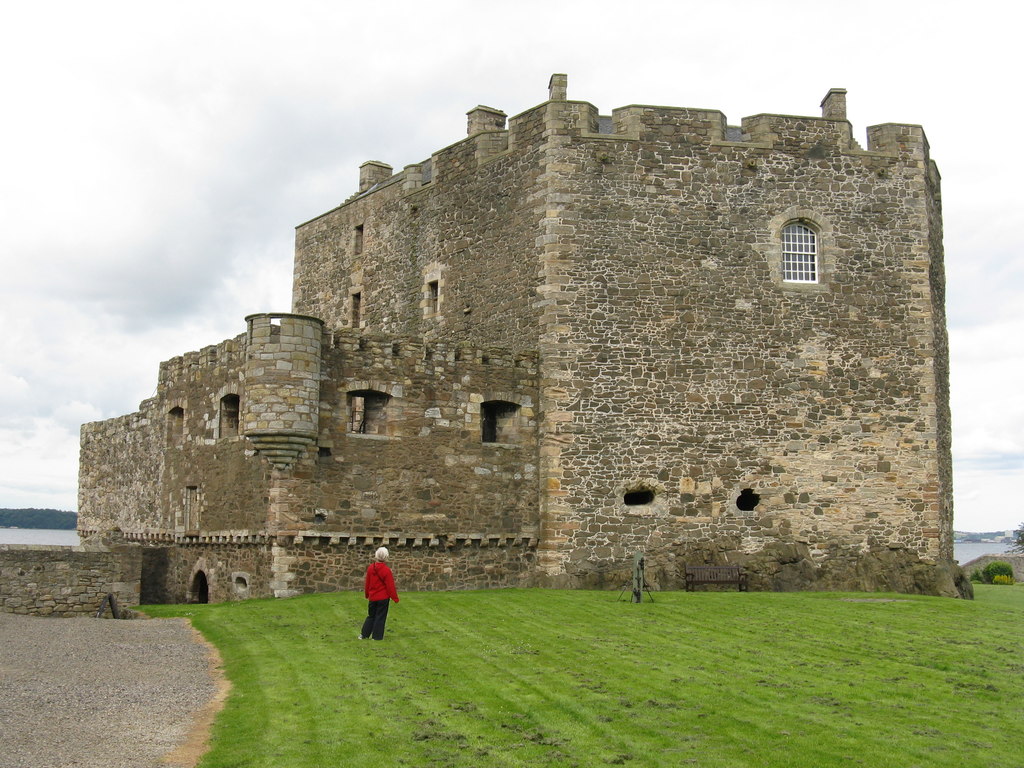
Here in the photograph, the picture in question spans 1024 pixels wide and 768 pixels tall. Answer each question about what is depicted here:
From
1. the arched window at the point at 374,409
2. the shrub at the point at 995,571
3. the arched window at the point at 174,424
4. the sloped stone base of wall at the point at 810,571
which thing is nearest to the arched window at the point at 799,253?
the sloped stone base of wall at the point at 810,571

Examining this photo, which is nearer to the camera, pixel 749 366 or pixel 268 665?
pixel 268 665

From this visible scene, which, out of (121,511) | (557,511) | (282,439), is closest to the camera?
(282,439)

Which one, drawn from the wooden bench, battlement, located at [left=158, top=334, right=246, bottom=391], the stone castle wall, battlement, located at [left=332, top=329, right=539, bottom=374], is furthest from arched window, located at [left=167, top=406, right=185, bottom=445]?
the wooden bench

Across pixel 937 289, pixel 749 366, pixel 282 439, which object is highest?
pixel 937 289

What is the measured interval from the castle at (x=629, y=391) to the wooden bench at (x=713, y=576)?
348mm

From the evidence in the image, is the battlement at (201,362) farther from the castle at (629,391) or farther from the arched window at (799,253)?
the arched window at (799,253)

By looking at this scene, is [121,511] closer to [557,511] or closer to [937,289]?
[557,511]

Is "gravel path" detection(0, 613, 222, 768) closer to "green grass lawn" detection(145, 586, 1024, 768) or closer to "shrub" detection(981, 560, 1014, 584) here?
"green grass lawn" detection(145, 586, 1024, 768)

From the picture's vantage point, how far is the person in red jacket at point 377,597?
49.2 feet

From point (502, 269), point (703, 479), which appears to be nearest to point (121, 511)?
point (502, 269)

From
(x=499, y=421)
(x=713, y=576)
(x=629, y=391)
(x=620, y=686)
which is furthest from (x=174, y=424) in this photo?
(x=620, y=686)

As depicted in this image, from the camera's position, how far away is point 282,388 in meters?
20.9

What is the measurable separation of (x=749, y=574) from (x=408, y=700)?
13.4 metres

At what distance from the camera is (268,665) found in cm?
1320
